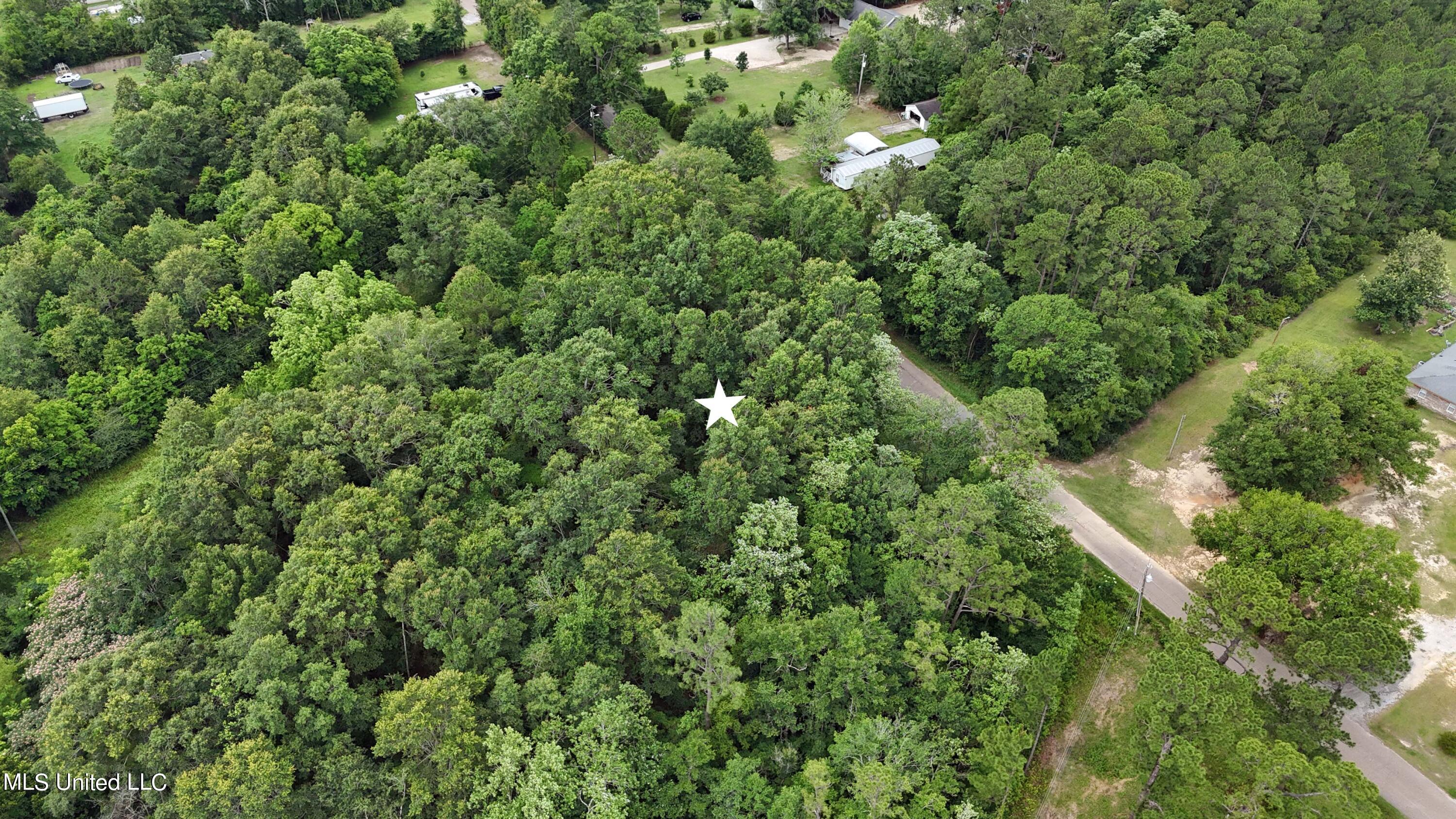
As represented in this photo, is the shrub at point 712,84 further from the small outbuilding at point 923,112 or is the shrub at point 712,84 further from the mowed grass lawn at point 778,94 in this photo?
the small outbuilding at point 923,112

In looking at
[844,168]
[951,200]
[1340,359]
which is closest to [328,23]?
[844,168]

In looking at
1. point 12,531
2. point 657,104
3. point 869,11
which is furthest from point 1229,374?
point 12,531

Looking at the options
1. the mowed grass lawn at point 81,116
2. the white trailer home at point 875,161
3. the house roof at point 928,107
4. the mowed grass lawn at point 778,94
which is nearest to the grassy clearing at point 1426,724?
the white trailer home at point 875,161

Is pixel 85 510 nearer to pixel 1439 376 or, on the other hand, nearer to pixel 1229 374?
pixel 1229 374

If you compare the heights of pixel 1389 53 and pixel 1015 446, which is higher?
pixel 1389 53

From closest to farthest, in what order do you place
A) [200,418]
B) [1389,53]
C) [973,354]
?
[200,418] → [973,354] → [1389,53]

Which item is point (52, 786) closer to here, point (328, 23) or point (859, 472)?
point (859, 472)

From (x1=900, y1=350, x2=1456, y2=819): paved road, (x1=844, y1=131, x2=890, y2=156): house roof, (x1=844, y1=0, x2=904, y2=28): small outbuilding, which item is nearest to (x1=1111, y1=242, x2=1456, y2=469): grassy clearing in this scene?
(x1=900, y1=350, x2=1456, y2=819): paved road

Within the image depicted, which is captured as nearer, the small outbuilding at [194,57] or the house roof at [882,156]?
the house roof at [882,156]
